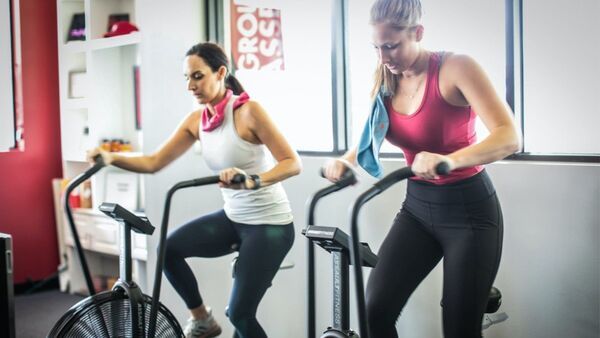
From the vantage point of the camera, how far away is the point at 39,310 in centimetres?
477

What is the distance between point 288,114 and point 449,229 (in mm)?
1674

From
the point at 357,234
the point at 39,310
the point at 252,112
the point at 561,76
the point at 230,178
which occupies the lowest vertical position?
the point at 39,310

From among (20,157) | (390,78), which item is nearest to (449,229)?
(390,78)

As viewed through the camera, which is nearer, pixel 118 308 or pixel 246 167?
pixel 246 167

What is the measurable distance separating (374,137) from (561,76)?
750 mm

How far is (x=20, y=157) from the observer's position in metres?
5.14

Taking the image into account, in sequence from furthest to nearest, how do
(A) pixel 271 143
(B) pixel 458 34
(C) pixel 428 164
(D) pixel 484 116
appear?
(B) pixel 458 34 < (A) pixel 271 143 < (D) pixel 484 116 < (C) pixel 428 164

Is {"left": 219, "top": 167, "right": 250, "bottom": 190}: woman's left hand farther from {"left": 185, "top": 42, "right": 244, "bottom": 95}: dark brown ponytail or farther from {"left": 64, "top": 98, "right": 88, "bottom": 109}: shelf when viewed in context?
{"left": 64, "top": 98, "right": 88, "bottom": 109}: shelf

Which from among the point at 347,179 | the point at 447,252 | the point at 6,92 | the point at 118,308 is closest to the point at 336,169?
the point at 347,179

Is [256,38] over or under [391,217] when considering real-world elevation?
over

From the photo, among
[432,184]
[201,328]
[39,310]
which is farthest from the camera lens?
[39,310]

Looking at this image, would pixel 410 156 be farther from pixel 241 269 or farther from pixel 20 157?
pixel 20 157

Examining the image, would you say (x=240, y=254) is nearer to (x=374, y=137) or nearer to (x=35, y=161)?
(x=374, y=137)

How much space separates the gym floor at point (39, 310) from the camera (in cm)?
432
